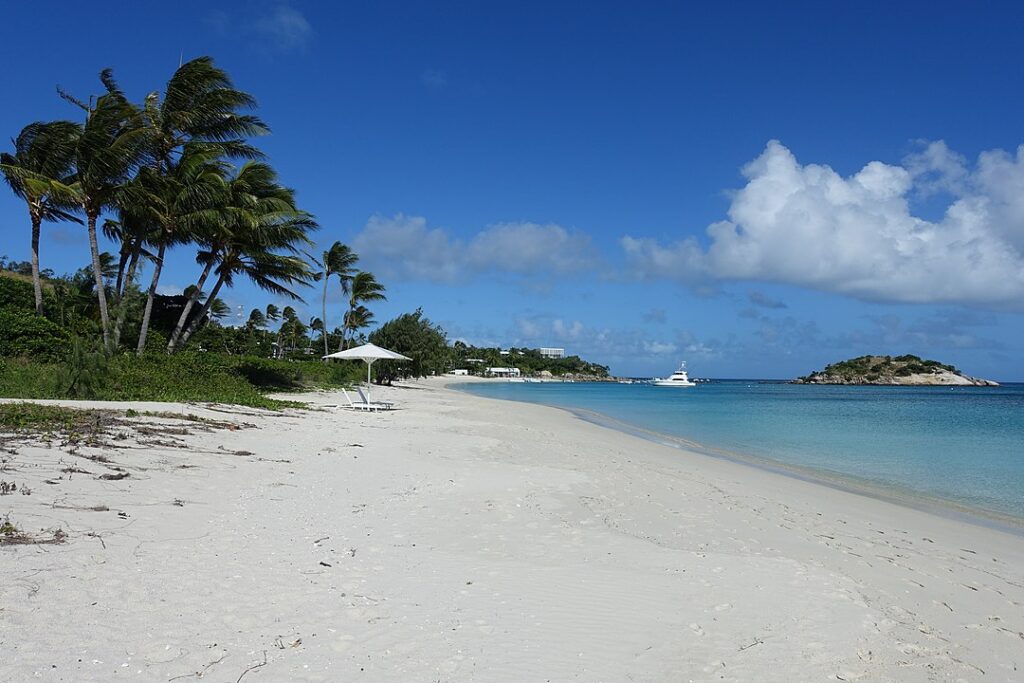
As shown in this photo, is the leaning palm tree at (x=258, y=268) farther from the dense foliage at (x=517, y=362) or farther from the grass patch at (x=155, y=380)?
the dense foliage at (x=517, y=362)

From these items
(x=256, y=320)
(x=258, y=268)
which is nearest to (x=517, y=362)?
(x=256, y=320)

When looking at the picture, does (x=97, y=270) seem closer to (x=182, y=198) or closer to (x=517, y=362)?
(x=182, y=198)

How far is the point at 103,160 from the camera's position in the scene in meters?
18.4

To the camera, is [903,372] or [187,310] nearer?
[187,310]

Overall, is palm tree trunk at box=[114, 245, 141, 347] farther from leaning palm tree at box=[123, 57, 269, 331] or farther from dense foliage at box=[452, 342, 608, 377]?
dense foliage at box=[452, 342, 608, 377]

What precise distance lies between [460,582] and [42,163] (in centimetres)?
2355

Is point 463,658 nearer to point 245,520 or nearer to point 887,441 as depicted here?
point 245,520

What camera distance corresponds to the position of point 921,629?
4.24 m

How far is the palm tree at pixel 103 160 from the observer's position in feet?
60.4

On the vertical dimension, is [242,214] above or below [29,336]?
above

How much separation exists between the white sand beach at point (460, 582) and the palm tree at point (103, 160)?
1384 cm

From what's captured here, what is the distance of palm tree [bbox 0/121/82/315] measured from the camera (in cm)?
1962

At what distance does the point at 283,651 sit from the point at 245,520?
2.56m

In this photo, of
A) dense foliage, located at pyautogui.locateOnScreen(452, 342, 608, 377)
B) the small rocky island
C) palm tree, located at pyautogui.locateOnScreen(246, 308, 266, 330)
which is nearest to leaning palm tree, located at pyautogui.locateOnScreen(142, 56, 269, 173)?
palm tree, located at pyautogui.locateOnScreen(246, 308, 266, 330)
